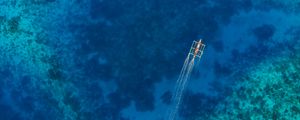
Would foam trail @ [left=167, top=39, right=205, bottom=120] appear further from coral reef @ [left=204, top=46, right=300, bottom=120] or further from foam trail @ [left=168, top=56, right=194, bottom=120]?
coral reef @ [left=204, top=46, right=300, bottom=120]

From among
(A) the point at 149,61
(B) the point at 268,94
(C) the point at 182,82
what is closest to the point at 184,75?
(C) the point at 182,82

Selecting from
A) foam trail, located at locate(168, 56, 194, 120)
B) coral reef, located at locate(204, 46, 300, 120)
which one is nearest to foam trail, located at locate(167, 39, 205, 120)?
foam trail, located at locate(168, 56, 194, 120)

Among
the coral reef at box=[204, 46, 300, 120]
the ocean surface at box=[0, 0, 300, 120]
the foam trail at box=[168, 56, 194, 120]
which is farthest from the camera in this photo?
the foam trail at box=[168, 56, 194, 120]

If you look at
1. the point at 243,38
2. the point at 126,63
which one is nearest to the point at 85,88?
the point at 126,63

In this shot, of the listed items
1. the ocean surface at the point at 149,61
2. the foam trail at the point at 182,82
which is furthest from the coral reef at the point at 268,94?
the foam trail at the point at 182,82

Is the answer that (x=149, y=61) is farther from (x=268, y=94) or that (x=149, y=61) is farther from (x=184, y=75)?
(x=268, y=94)

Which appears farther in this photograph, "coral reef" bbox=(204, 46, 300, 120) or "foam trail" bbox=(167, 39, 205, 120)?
"foam trail" bbox=(167, 39, 205, 120)

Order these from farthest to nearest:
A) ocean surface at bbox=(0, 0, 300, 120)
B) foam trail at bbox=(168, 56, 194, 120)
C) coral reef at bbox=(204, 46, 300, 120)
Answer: foam trail at bbox=(168, 56, 194, 120)
ocean surface at bbox=(0, 0, 300, 120)
coral reef at bbox=(204, 46, 300, 120)

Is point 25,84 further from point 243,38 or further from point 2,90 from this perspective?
point 243,38
